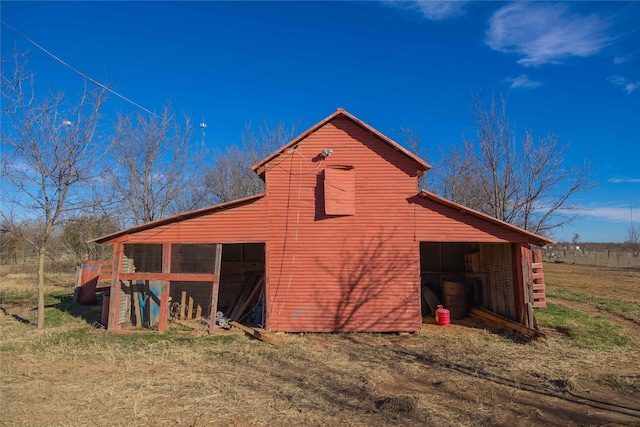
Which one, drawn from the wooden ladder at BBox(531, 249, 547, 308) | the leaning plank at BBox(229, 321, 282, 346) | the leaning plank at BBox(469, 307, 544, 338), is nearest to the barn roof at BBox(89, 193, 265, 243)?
the leaning plank at BBox(229, 321, 282, 346)

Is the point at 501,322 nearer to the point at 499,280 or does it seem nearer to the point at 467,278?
the point at 499,280

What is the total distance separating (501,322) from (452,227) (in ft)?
10.5

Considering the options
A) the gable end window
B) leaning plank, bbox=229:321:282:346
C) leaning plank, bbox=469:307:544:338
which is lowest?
leaning plank, bbox=229:321:282:346

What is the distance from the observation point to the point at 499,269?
12.4 metres

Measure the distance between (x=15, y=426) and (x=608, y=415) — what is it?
26.8ft

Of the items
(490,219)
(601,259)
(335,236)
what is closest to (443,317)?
(490,219)

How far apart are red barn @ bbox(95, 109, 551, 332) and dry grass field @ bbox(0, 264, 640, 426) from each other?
851 mm

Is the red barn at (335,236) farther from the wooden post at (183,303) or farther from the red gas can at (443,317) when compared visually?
the red gas can at (443,317)

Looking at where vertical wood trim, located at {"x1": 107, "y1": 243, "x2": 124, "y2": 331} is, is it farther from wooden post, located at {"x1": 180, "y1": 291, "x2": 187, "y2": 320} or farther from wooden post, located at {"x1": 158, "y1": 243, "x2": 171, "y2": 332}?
wooden post, located at {"x1": 180, "y1": 291, "x2": 187, "y2": 320}

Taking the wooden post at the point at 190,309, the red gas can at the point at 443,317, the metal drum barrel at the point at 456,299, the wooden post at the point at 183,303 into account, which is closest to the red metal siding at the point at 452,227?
the red gas can at the point at 443,317

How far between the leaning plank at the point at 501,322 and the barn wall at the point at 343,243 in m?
2.54

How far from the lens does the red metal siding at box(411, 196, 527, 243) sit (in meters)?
10.8

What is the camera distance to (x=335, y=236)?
11.2 meters

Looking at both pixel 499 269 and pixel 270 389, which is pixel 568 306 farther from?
pixel 270 389
